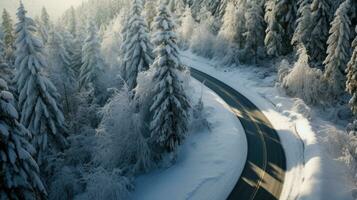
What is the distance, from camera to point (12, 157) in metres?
16.4

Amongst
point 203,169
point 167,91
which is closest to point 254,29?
point 167,91

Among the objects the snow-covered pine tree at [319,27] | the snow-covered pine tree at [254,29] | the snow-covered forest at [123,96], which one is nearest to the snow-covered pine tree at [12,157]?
the snow-covered forest at [123,96]

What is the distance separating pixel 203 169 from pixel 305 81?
19.5 metres

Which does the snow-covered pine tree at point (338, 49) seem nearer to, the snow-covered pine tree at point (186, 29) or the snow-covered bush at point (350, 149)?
the snow-covered bush at point (350, 149)

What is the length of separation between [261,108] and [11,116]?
34.7m

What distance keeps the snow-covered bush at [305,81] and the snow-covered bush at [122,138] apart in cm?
2248

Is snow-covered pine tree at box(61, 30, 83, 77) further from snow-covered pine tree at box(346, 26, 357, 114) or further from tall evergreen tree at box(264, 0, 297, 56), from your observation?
snow-covered pine tree at box(346, 26, 357, 114)

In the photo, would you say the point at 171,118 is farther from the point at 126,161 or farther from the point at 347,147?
the point at 347,147

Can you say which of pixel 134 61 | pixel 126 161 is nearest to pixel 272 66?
pixel 134 61

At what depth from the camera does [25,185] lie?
55.8 feet

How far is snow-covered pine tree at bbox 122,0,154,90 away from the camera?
37.2 m

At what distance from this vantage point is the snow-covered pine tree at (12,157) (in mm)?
16312

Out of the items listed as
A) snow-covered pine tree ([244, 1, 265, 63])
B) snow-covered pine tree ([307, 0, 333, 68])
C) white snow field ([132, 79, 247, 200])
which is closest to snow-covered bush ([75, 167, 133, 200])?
white snow field ([132, 79, 247, 200])

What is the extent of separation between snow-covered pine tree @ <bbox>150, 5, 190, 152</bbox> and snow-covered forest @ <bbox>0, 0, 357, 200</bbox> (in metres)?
0.09
